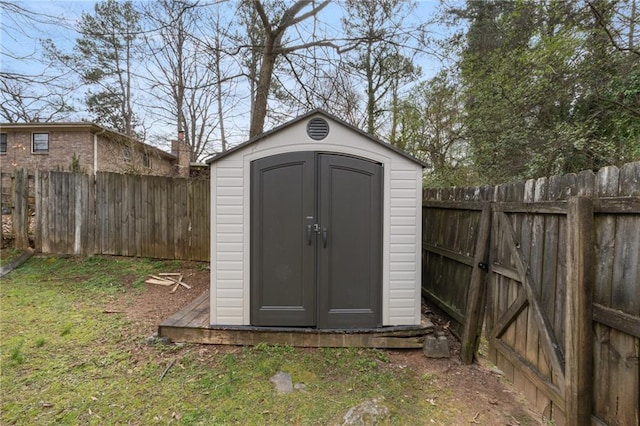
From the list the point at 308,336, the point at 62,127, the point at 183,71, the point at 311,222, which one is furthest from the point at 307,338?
the point at 62,127

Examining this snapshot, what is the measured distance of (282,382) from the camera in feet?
9.16

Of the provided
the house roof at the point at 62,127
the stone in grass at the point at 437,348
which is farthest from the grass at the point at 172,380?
the house roof at the point at 62,127

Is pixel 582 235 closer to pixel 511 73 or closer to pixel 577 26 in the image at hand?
pixel 577 26

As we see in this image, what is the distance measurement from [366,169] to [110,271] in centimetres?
527

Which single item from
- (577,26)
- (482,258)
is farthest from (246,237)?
(577,26)

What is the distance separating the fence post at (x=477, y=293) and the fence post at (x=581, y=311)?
3.90 ft

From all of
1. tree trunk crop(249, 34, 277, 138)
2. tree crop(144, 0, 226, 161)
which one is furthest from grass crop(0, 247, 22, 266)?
tree trunk crop(249, 34, 277, 138)

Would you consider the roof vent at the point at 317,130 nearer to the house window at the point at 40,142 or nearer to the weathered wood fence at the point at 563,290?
the weathered wood fence at the point at 563,290

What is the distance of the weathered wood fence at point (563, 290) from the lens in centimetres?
163

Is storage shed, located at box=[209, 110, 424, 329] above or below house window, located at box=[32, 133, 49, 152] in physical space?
below

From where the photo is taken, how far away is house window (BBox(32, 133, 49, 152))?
12570 millimetres

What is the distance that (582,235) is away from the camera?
1.80 meters

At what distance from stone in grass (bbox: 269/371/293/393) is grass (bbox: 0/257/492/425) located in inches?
1.9

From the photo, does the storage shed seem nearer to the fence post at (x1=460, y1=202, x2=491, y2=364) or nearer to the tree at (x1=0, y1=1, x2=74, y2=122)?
the fence post at (x1=460, y1=202, x2=491, y2=364)
